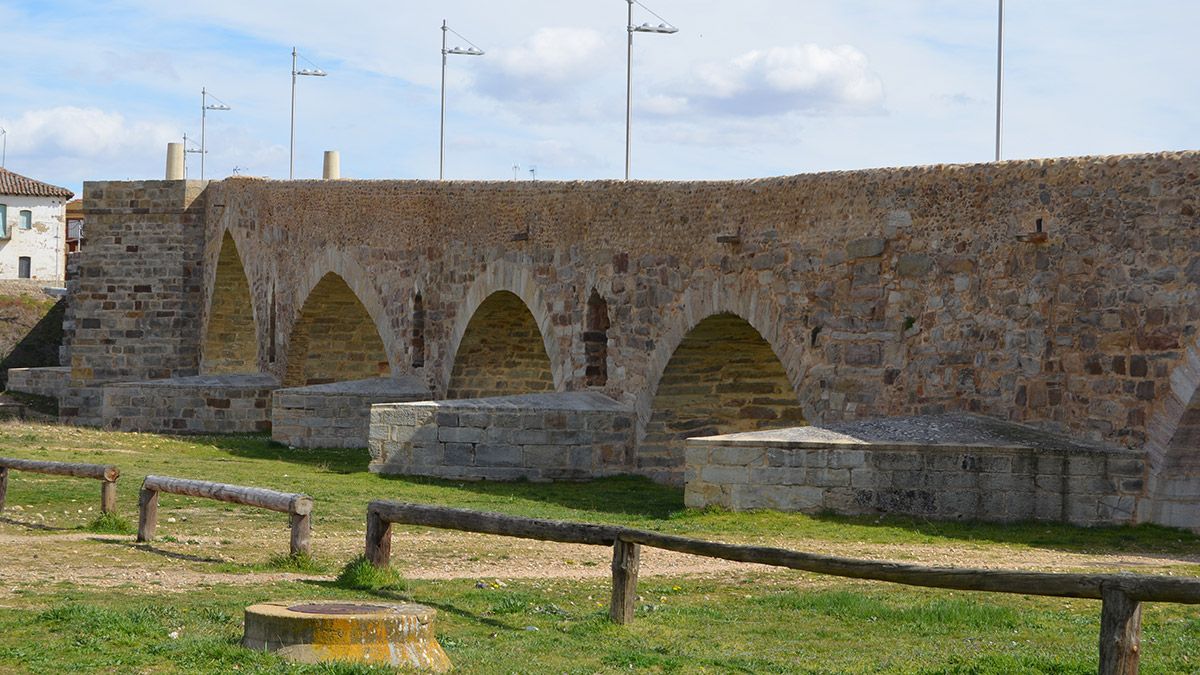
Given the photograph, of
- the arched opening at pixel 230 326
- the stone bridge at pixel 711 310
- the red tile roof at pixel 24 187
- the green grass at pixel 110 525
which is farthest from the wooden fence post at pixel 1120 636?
the red tile roof at pixel 24 187

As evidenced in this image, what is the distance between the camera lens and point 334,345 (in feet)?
86.7

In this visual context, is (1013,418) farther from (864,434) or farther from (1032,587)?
(1032,587)

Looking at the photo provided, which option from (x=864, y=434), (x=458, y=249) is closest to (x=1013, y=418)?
(x=864, y=434)

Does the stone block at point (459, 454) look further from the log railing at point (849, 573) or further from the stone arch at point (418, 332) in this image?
the log railing at point (849, 573)

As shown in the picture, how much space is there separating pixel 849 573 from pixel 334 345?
65.8 ft

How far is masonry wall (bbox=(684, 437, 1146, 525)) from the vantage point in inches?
489

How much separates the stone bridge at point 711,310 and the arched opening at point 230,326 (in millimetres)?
113

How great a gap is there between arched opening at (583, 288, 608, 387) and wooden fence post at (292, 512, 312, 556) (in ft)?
28.3

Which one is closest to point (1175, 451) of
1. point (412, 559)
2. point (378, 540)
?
point (412, 559)

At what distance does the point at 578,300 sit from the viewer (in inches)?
731

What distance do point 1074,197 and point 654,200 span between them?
5.39 m

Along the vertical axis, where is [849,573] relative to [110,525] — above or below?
above

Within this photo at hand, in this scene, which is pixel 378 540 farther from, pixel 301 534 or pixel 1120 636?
pixel 1120 636

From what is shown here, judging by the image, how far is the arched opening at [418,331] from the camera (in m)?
22.1
